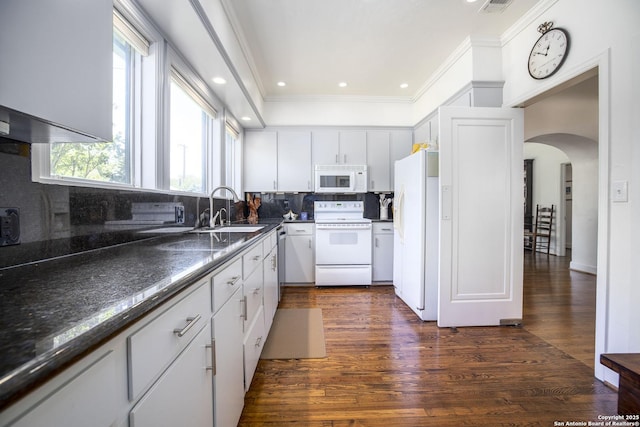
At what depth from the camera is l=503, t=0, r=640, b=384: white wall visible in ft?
4.66

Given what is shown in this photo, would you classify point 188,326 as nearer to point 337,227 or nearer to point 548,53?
point 337,227

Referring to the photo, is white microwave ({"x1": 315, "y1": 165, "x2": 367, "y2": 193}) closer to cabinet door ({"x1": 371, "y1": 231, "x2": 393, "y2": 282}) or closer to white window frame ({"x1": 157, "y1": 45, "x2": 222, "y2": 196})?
cabinet door ({"x1": 371, "y1": 231, "x2": 393, "y2": 282})

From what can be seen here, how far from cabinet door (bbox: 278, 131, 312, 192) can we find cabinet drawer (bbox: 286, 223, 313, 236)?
590 mm

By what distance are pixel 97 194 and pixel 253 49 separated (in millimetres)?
2105

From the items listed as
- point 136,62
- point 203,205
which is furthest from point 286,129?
point 136,62

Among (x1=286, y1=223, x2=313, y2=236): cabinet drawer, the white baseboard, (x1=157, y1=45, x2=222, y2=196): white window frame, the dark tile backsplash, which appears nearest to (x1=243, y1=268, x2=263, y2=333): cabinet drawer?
the dark tile backsplash

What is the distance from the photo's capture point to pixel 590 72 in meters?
1.68

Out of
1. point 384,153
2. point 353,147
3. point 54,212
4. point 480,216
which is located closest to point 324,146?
point 353,147

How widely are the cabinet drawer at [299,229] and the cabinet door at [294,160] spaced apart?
1.94ft

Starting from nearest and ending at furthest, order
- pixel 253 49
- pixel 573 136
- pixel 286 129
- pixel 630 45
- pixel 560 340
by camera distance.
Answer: pixel 630 45 → pixel 560 340 → pixel 253 49 → pixel 286 129 → pixel 573 136

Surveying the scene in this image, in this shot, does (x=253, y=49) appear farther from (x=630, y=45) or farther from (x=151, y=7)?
(x=630, y=45)

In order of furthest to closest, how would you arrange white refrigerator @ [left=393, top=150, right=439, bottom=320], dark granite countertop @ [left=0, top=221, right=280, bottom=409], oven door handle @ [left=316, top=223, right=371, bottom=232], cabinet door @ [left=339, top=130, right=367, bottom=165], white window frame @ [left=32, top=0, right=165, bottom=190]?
cabinet door @ [left=339, top=130, right=367, bottom=165] < oven door handle @ [left=316, top=223, right=371, bottom=232] < white refrigerator @ [left=393, top=150, right=439, bottom=320] < white window frame @ [left=32, top=0, right=165, bottom=190] < dark granite countertop @ [left=0, top=221, right=280, bottom=409]

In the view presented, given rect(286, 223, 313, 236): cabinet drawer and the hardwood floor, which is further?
rect(286, 223, 313, 236): cabinet drawer

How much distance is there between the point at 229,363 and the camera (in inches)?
44.2
